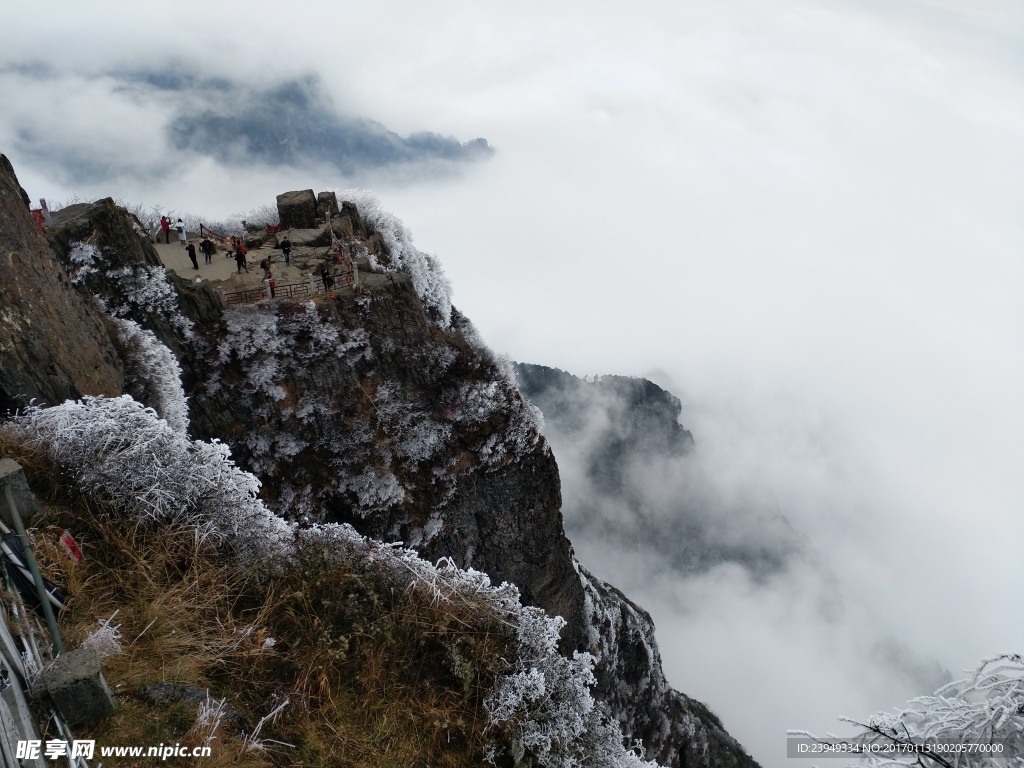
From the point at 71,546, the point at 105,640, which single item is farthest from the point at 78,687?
the point at 71,546

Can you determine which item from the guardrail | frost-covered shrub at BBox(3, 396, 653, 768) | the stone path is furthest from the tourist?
frost-covered shrub at BBox(3, 396, 653, 768)

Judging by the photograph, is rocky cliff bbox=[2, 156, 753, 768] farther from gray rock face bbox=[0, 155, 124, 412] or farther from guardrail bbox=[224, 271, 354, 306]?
gray rock face bbox=[0, 155, 124, 412]

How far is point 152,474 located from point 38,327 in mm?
6764

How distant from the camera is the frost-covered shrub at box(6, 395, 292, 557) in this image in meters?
8.23

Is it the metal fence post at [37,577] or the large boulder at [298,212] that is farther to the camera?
the large boulder at [298,212]

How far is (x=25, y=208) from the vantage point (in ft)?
46.5

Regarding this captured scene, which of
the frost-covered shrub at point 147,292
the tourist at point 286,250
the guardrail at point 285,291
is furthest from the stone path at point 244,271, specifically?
the frost-covered shrub at point 147,292

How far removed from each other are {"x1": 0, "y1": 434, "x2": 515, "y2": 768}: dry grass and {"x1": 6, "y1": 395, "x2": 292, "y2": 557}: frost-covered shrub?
0.24m

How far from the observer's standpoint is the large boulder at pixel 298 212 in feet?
95.0

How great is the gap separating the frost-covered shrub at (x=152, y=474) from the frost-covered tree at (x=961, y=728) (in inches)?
271

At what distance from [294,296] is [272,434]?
516cm

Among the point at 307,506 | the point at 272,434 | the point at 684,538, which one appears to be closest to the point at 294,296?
the point at 272,434

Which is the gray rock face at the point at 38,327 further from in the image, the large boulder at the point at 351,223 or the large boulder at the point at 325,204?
the large boulder at the point at 325,204

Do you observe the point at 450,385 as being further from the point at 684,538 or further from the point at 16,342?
the point at 684,538
